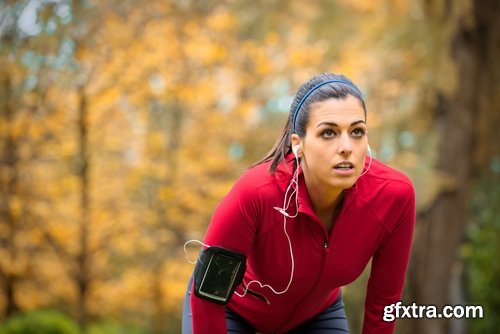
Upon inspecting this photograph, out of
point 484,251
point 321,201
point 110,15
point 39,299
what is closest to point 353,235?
point 321,201

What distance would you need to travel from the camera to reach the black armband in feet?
7.79

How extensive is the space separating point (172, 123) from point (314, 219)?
7644 millimetres

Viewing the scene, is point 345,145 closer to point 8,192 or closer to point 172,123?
point 8,192

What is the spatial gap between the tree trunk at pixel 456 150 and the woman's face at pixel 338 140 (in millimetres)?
6276

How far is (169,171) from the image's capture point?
9.10 meters

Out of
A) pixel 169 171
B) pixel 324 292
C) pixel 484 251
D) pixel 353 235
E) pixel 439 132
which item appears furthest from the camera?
pixel 484 251

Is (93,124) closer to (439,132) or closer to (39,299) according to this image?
(39,299)

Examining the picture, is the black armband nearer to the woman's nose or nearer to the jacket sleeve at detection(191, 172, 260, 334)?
the jacket sleeve at detection(191, 172, 260, 334)

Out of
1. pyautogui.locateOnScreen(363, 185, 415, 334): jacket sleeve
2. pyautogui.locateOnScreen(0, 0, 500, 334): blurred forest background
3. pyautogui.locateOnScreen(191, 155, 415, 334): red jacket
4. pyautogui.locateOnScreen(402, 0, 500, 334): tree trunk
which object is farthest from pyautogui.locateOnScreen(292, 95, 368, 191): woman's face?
pyautogui.locateOnScreen(402, 0, 500, 334): tree trunk

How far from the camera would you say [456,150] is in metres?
8.42

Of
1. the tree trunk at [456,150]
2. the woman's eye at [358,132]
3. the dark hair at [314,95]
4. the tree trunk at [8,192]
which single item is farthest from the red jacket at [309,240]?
the tree trunk at [456,150]

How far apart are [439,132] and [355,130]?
6.38 meters

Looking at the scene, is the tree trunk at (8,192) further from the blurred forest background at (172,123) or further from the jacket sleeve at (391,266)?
the jacket sleeve at (391,266)

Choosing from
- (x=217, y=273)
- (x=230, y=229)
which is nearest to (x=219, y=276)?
(x=217, y=273)
